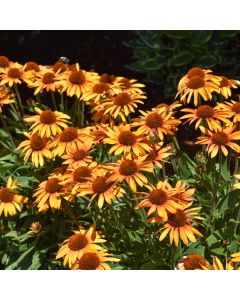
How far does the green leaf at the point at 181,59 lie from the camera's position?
5.10 metres

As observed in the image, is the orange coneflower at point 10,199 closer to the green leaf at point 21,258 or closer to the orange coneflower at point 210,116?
the green leaf at point 21,258

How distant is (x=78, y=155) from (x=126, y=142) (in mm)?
249

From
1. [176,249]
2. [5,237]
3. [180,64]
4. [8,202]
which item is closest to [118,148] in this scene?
[176,249]

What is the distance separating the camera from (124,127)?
8.82 ft

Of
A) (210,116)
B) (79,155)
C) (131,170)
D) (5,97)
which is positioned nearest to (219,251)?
(131,170)

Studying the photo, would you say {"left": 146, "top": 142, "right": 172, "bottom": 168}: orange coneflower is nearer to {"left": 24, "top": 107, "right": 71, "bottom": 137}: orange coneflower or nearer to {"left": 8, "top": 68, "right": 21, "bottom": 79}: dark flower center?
{"left": 24, "top": 107, "right": 71, "bottom": 137}: orange coneflower

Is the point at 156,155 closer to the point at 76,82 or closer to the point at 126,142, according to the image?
the point at 126,142

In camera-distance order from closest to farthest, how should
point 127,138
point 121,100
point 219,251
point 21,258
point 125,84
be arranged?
point 219,251
point 127,138
point 121,100
point 21,258
point 125,84

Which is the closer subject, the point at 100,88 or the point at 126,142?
the point at 126,142

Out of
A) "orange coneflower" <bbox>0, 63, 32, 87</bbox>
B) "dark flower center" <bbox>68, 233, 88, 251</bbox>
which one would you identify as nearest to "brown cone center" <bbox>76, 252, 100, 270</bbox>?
"dark flower center" <bbox>68, 233, 88, 251</bbox>

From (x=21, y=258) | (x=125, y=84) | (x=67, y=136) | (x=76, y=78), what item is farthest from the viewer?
(x=125, y=84)

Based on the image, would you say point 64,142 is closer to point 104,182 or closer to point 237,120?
point 104,182

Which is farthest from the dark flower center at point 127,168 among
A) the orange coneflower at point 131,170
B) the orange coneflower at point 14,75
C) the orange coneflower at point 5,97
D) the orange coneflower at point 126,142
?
the orange coneflower at point 14,75

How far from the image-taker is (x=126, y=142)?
260 centimetres
